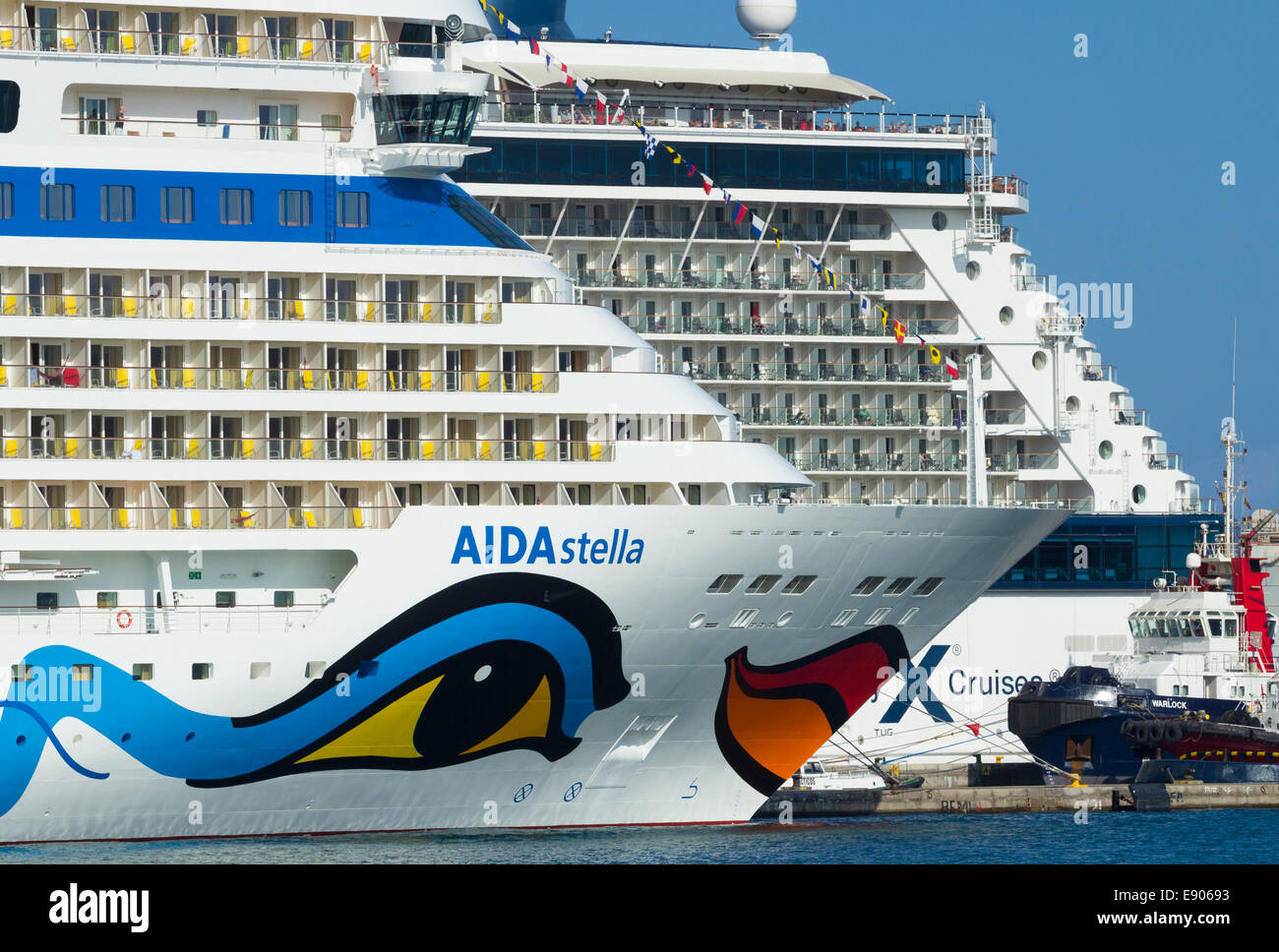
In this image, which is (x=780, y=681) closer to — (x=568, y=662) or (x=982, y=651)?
(x=568, y=662)

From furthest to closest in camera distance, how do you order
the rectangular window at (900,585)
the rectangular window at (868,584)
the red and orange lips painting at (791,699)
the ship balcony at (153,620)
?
the rectangular window at (900,585) → the rectangular window at (868,584) → the red and orange lips painting at (791,699) → the ship balcony at (153,620)

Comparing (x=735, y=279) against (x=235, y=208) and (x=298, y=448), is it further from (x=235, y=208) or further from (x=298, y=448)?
(x=298, y=448)

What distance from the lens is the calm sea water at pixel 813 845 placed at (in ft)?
95.0

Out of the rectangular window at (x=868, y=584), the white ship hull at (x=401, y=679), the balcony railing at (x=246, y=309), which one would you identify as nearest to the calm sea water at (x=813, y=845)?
the white ship hull at (x=401, y=679)

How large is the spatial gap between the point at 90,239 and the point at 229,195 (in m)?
2.06

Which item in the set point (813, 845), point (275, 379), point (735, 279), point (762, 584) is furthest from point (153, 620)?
point (735, 279)

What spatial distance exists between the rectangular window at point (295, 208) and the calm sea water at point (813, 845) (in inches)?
347

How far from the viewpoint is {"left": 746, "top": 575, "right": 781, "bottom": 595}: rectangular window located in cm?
3144

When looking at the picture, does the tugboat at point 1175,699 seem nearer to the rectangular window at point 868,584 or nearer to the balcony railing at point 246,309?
the rectangular window at point 868,584

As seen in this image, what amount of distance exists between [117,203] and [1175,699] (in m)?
26.5

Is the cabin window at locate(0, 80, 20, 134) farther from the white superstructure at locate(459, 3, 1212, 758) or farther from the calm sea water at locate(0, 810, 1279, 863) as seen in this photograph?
the white superstructure at locate(459, 3, 1212, 758)

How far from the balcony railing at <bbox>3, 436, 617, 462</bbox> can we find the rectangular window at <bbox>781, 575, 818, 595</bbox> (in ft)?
10.7
